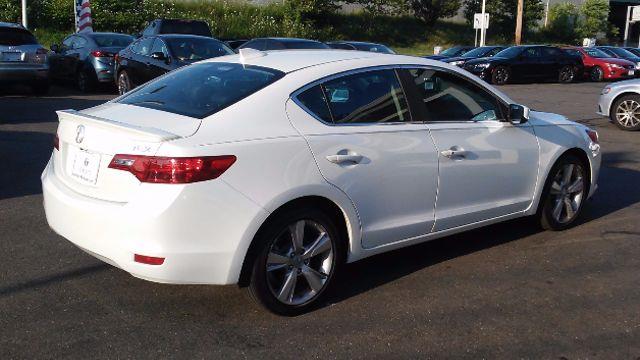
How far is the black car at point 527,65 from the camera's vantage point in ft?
81.9

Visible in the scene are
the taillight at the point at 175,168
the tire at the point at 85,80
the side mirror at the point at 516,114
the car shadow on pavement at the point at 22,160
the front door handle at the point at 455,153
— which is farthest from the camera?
the tire at the point at 85,80

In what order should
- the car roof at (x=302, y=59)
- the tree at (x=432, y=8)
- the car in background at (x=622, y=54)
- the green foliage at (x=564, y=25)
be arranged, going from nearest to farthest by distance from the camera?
the car roof at (x=302, y=59)
the car in background at (x=622, y=54)
the tree at (x=432, y=8)
the green foliage at (x=564, y=25)

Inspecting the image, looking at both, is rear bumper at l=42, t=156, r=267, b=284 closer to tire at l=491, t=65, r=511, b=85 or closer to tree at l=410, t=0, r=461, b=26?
tire at l=491, t=65, r=511, b=85

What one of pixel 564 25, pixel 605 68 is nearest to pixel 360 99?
pixel 605 68

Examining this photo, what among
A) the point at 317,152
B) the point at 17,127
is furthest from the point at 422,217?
the point at 17,127

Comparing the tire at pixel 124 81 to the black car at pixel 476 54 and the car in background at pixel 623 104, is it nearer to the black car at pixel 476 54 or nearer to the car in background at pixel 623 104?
the car in background at pixel 623 104

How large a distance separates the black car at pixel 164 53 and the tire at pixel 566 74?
56.9 feet

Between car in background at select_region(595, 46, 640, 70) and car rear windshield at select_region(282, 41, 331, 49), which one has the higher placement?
car rear windshield at select_region(282, 41, 331, 49)

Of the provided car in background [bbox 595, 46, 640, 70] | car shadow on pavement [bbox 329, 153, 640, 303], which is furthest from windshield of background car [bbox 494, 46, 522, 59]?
car shadow on pavement [bbox 329, 153, 640, 303]

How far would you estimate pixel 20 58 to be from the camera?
14695 mm

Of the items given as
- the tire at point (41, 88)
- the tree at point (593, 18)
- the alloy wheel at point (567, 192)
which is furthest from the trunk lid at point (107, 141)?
the tree at point (593, 18)

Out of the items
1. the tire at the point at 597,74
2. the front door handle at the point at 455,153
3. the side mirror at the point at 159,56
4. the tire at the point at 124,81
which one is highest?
the side mirror at the point at 159,56

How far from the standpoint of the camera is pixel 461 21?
171 feet

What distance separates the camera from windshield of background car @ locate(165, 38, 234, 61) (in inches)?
529
